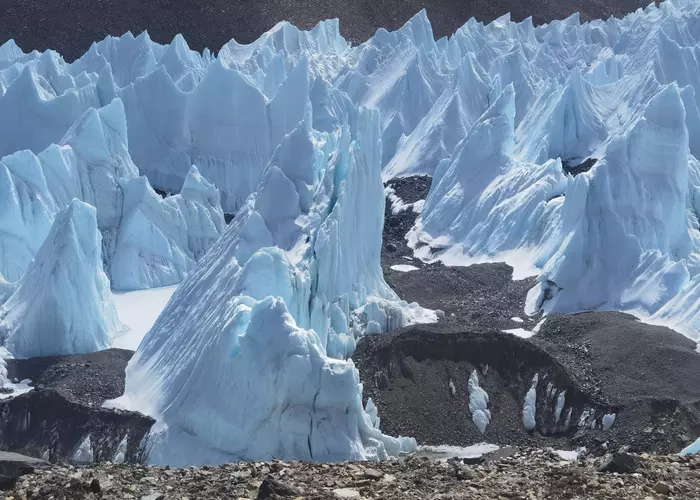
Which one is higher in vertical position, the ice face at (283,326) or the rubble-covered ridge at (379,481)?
the ice face at (283,326)

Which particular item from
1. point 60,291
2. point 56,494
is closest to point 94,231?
point 60,291

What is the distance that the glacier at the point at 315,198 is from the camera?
19.8m

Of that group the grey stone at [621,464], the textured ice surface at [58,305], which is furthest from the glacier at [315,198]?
the grey stone at [621,464]

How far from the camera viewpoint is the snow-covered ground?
86.2ft

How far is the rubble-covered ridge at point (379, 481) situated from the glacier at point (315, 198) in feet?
23.0

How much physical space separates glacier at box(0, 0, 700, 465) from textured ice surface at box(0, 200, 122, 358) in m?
0.17

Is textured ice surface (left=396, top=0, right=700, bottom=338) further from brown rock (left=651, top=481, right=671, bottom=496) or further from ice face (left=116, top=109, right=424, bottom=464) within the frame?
brown rock (left=651, top=481, right=671, bottom=496)

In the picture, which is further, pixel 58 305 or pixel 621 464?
pixel 58 305

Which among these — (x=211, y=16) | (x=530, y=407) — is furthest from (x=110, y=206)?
(x=211, y=16)

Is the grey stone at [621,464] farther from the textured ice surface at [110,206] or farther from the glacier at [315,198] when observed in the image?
the textured ice surface at [110,206]

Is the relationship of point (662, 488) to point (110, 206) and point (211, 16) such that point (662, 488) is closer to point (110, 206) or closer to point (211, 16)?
point (110, 206)

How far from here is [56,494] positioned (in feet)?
33.4

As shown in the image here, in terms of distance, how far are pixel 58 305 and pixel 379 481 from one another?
15.7 meters

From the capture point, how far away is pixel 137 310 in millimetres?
28844
